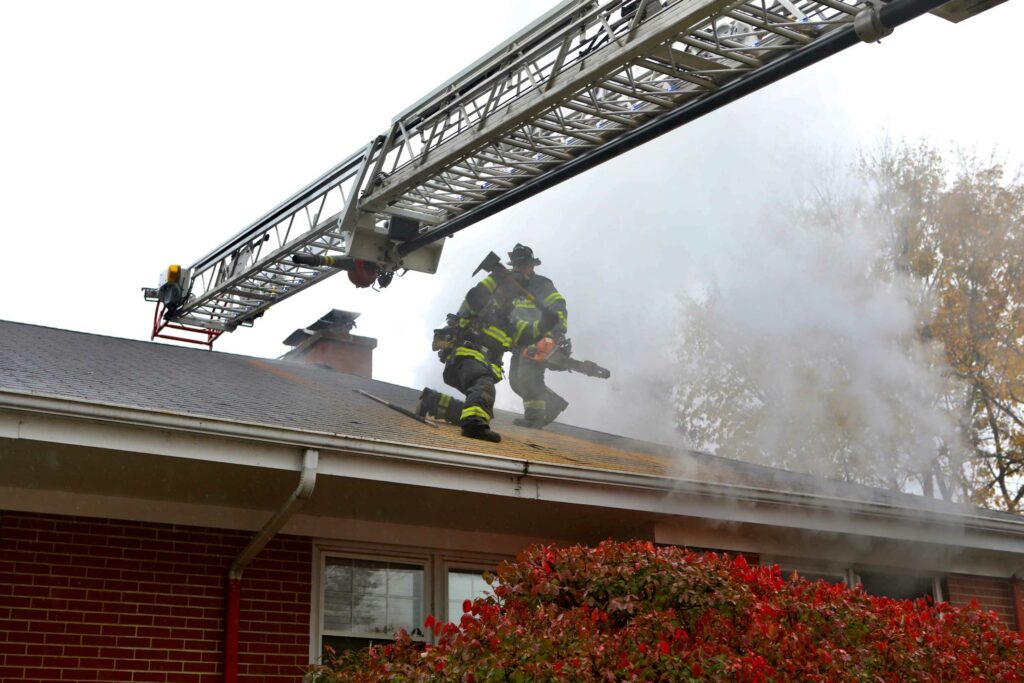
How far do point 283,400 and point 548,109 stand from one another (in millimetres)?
2936

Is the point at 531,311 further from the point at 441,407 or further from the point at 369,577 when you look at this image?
the point at 369,577

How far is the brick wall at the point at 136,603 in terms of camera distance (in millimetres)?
6406

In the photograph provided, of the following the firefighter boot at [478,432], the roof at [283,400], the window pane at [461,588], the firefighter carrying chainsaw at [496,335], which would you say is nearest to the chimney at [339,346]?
the roof at [283,400]

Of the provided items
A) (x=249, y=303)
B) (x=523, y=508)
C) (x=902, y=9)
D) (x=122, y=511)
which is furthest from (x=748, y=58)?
(x=249, y=303)

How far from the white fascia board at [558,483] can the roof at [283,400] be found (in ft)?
0.28

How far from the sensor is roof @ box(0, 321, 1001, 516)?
6812 mm

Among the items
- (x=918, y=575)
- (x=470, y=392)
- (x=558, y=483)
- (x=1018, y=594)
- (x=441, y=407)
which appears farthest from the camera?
(x=1018, y=594)

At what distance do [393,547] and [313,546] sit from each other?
591mm

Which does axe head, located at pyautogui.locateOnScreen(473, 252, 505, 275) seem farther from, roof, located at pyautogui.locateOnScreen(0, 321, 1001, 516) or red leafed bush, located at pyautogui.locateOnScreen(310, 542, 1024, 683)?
red leafed bush, located at pyautogui.locateOnScreen(310, 542, 1024, 683)

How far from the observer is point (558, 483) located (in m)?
7.37

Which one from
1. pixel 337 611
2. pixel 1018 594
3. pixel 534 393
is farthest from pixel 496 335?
pixel 1018 594

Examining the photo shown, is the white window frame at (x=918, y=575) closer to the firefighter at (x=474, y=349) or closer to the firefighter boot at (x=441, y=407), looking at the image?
the firefighter at (x=474, y=349)

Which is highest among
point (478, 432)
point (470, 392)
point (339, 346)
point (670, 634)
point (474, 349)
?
point (339, 346)

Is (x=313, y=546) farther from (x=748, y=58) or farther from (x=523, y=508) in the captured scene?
(x=748, y=58)
